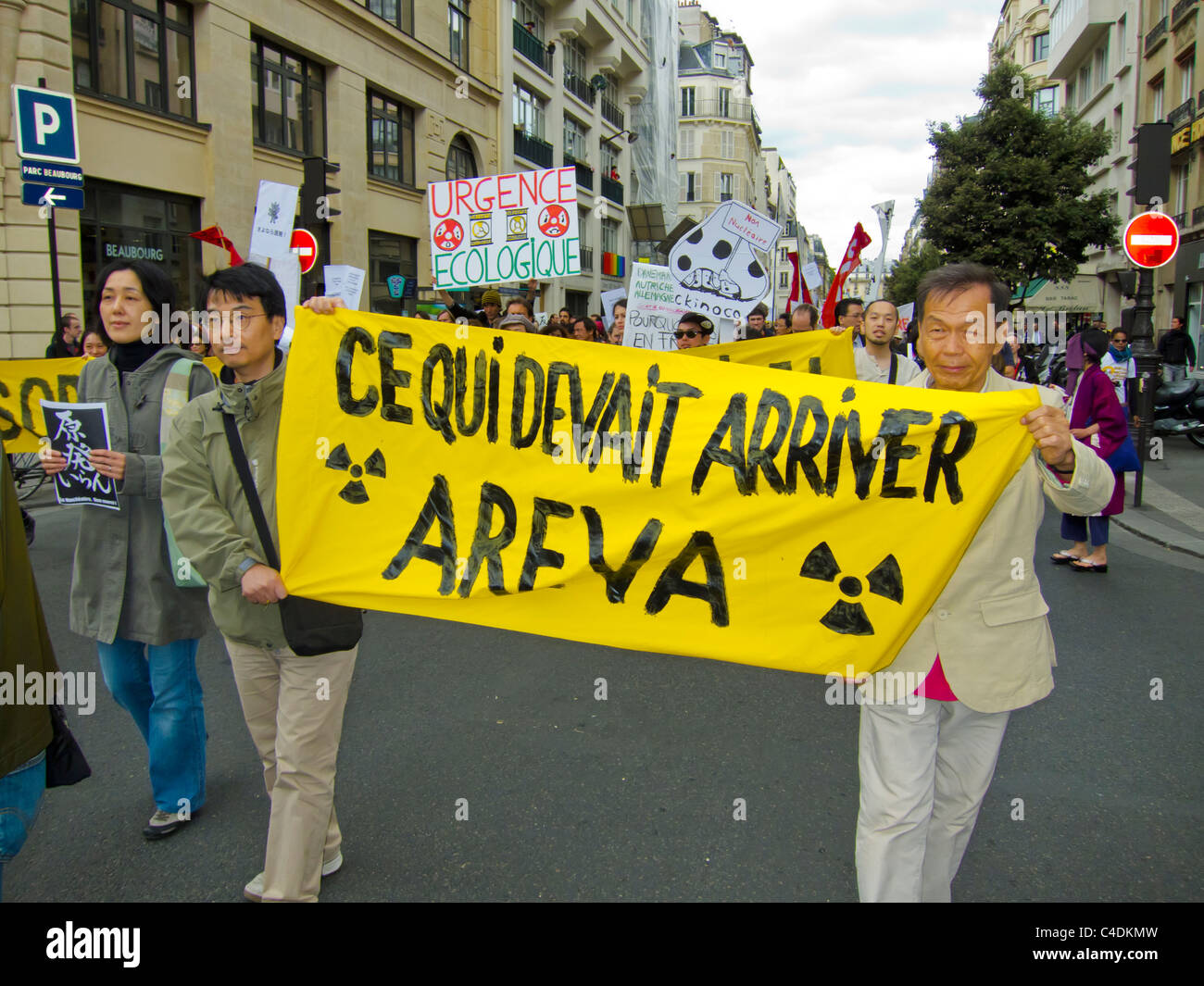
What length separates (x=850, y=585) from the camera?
8.66 feet

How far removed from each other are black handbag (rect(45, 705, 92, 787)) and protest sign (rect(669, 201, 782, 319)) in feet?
24.2

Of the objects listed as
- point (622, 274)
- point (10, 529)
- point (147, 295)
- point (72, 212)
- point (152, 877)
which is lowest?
point (152, 877)

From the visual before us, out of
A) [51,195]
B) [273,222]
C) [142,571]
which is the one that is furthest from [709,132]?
[142,571]

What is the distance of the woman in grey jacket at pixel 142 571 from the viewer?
3398 millimetres

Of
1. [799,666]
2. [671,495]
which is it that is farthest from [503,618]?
[799,666]

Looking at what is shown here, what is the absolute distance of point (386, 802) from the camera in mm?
3643

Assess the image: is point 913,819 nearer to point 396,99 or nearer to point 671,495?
point 671,495

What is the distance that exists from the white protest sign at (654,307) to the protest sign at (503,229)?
0.71m

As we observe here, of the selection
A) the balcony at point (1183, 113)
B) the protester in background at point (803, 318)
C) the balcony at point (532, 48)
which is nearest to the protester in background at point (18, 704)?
the protester in background at point (803, 318)

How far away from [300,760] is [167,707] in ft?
3.16

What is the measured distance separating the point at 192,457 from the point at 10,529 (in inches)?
30.4

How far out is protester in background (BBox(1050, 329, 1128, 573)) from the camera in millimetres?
7426

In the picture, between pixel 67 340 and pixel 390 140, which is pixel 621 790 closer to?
pixel 67 340

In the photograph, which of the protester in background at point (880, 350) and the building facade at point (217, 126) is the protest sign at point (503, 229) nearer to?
the protester in background at point (880, 350)
